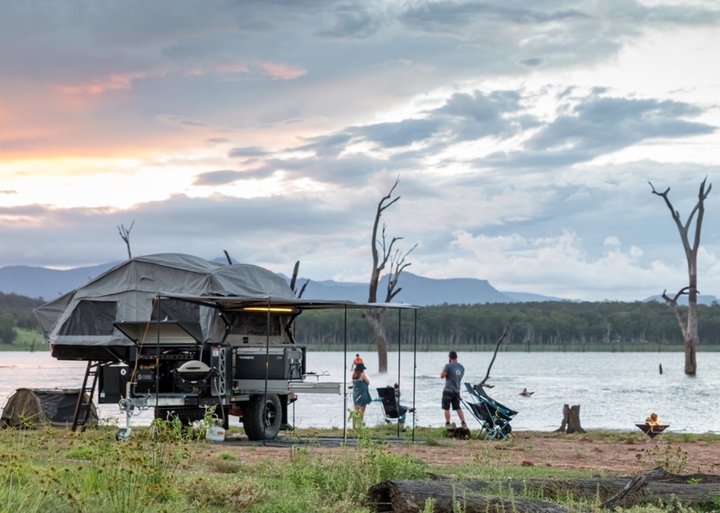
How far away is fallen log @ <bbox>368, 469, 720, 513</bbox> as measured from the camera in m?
9.45

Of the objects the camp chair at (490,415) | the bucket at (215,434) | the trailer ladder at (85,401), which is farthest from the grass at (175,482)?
the camp chair at (490,415)

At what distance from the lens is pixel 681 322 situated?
60219mm

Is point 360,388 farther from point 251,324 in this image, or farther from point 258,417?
point 258,417

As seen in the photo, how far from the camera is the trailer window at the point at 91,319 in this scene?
2272 cm

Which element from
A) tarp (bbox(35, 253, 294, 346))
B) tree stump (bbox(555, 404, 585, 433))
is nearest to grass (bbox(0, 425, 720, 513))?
tarp (bbox(35, 253, 294, 346))

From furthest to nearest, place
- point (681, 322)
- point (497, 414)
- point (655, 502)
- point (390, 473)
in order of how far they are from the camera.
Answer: point (681, 322) < point (497, 414) < point (390, 473) < point (655, 502)

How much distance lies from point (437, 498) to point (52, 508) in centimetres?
304

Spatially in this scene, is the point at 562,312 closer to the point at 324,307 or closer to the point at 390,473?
the point at 324,307

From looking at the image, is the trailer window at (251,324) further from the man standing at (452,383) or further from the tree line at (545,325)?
the tree line at (545,325)

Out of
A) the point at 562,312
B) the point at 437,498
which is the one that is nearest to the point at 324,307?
the point at 437,498

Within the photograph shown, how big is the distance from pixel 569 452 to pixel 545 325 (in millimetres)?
136286

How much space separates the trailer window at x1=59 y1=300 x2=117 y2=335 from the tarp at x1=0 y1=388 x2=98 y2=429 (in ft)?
4.57

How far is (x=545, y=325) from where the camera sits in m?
153

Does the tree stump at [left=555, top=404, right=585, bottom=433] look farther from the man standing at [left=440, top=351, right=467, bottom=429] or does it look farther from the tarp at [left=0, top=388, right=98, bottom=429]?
the tarp at [left=0, top=388, right=98, bottom=429]
